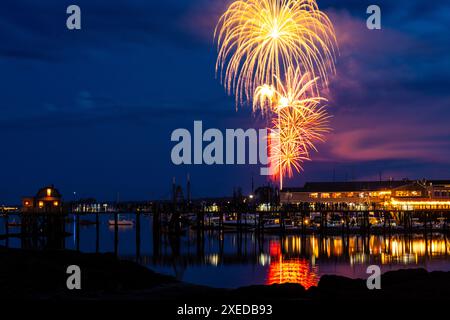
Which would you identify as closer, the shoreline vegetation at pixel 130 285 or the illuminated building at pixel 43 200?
the shoreline vegetation at pixel 130 285

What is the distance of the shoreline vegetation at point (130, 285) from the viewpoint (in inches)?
782

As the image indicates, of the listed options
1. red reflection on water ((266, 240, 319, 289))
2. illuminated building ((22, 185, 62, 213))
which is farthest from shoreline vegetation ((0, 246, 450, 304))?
illuminated building ((22, 185, 62, 213))

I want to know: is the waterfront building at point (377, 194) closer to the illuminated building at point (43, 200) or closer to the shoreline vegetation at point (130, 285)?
the illuminated building at point (43, 200)

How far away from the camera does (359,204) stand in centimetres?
12050

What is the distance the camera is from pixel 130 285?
94.9 ft

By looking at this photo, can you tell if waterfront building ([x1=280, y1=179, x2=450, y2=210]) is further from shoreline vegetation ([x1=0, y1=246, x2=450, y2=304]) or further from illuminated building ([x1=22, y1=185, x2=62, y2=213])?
shoreline vegetation ([x1=0, y1=246, x2=450, y2=304])

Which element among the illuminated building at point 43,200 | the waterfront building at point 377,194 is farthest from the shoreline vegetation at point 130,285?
the waterfront building at point 377,194

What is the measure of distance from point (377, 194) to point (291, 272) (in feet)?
250

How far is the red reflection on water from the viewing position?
4297 cm

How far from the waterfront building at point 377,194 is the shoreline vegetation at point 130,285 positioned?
84184 millimetres

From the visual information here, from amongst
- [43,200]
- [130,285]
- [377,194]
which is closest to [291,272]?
[130,285]

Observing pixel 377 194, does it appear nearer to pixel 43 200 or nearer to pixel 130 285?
pixel 43 200
